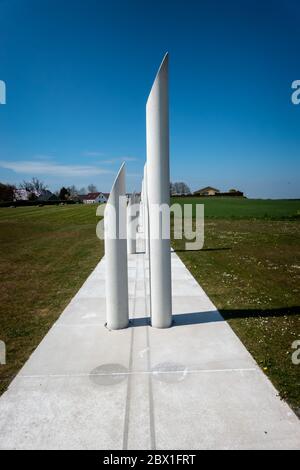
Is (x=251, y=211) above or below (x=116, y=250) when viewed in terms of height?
below

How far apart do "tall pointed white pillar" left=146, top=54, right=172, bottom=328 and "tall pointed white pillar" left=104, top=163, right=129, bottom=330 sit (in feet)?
1.63

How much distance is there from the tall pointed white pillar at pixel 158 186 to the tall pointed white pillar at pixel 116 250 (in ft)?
1.63

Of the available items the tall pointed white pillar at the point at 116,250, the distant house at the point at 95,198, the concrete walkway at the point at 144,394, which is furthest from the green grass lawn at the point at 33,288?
the distant house at the point at 95,198

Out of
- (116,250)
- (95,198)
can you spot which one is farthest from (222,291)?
(95,198)

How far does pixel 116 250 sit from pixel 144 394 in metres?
2.47

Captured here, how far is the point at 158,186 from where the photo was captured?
545 cm

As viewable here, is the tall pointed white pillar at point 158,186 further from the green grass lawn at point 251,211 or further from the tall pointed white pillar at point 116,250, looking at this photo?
the green grass lawn at point 251,211

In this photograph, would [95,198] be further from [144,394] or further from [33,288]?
[144,394]

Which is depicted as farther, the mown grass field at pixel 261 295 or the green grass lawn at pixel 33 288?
the green grass lawn at pixel 33 288

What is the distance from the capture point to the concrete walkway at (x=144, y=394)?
10.5 ft

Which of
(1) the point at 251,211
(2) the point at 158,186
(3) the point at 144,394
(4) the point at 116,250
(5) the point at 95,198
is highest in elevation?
(5) the point at 95,198

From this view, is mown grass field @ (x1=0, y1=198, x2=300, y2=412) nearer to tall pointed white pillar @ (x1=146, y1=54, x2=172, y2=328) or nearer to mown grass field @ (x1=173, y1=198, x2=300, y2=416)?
mown grass field @ (x1=173, y1=198, x2=300, y2=416)

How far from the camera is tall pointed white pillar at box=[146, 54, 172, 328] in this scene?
5.23 meters

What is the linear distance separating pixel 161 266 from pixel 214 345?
158 cm
